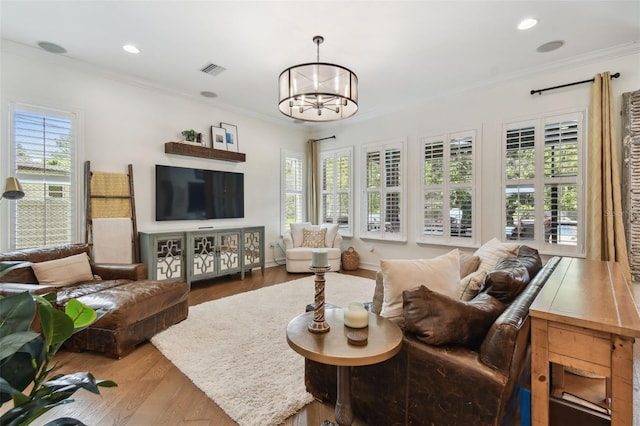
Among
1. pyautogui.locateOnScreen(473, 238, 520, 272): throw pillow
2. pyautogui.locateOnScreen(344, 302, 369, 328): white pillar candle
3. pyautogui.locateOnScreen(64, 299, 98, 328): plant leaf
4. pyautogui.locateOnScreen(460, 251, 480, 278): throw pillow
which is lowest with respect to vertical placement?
pyautogui.locateOnScreen(344, 302, 369, 328): white pillar candle

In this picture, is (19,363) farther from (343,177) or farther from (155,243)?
(343,177)

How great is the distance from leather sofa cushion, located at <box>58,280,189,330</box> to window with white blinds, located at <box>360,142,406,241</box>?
3.52 meters

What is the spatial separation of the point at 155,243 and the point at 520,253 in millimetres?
4118

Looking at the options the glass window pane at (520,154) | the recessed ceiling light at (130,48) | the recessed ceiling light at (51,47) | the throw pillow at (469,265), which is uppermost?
the recessed ceiling light at (51,47)

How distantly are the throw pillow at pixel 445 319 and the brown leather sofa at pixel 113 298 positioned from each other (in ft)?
6.89

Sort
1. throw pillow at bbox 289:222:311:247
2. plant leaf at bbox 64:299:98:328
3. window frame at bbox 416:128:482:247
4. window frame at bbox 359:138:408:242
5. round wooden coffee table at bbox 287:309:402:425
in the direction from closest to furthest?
1. plant leaf at bbox 64:299:98:328
2. round wooden coffee table at bbox 287:309:402:425
3. window frame at bbox 416:128:482:247
4. window frame at bbox 359:138:408:242
5. throw pillow at bbox 289:222:311:247

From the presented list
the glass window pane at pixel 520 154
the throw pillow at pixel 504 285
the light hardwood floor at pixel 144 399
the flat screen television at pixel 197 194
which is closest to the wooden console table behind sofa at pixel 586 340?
the throw pillow at pixel 504 285

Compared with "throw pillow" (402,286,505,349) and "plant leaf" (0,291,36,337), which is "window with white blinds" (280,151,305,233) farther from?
"plant leaf" (0,291,36,337)

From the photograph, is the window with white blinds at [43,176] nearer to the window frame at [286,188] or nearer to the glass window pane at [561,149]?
the window frame at [286,188]

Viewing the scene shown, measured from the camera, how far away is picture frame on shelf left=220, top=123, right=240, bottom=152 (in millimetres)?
5188

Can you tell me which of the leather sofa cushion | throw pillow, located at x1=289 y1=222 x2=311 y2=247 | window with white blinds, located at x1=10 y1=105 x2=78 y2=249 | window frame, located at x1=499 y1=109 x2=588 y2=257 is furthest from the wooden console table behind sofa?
window with white blinds, located at x1=10 y1=105 x2=78 y2=249

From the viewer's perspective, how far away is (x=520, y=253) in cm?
247

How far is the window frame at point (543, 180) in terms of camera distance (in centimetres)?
361

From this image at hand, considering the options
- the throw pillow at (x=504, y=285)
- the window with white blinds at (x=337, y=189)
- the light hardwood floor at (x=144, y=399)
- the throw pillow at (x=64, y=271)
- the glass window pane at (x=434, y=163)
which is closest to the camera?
the throw pillow at (x=504, y=285)
